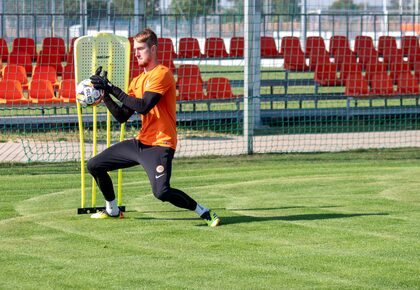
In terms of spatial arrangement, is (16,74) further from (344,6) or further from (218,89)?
(344,6)

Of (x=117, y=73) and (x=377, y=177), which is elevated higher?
(x=117, y=73)

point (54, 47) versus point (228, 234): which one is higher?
point (54, 47)

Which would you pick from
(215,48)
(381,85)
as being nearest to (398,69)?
(381,85)

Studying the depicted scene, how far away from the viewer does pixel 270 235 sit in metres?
9.41

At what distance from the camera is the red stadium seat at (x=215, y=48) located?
22484mm

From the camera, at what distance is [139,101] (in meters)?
9.50

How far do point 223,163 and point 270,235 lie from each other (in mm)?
6146

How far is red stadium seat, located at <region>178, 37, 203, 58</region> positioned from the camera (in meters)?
22.0

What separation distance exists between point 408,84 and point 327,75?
1734 millimetres

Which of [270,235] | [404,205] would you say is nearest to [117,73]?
[270,235]

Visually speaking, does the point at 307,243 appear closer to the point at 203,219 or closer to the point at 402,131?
the point at 203,219

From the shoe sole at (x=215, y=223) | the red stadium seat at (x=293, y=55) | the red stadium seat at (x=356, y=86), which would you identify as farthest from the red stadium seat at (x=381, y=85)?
the shoe sole at (x=215, y=223)

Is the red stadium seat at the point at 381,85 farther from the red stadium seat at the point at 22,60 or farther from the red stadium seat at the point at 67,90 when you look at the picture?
the red stadium seat at the point at 22,60

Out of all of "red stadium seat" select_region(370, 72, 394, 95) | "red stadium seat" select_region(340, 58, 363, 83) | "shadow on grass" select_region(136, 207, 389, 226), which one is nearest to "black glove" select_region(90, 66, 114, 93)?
"shadow on grass" select_region(136, 207, 389, 226)
